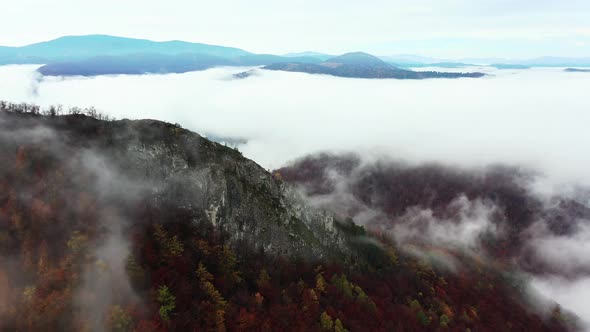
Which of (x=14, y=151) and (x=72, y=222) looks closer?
(x=72, y=222)

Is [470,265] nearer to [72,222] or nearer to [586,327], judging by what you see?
[586,327]

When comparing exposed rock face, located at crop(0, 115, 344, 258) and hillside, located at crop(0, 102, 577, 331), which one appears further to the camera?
exposed rock face, located at crop(0, 115, 344, 258)

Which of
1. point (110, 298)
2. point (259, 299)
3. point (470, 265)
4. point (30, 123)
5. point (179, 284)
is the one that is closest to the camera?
point (110, 298)

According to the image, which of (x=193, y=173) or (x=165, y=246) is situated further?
(x=193, y=173)

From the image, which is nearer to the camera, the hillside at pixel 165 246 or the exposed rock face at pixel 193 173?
the hillside at pixel 165 246

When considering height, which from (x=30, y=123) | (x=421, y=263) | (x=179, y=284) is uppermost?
(x=30, y=123)

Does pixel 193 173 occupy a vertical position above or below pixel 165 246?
above

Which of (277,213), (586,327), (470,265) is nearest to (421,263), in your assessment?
(470,265)

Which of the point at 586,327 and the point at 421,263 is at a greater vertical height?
the point at 421,263
